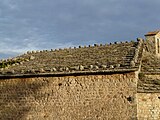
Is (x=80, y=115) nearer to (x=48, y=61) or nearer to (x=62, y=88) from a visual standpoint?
(x=62, y=88)

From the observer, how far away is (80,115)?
1174 cm

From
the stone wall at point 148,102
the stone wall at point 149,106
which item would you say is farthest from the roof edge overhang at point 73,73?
the stone wall at point 149,106

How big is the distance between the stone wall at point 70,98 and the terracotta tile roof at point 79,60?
35 centimetres

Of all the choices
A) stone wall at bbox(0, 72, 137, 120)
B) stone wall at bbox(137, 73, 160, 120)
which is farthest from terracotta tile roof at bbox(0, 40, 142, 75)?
stone wall at bbox(137, 73, 160, 120)

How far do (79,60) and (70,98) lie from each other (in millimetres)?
2164

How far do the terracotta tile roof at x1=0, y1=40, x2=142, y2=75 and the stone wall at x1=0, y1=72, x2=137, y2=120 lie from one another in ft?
1.14

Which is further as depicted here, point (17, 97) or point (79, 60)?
point (79, 60)

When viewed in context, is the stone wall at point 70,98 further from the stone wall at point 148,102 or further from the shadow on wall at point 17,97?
the stone wall at point 148,102

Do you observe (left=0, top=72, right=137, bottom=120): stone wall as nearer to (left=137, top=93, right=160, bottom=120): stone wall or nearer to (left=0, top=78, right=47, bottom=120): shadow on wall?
(left=0, top=78, right=47, bottom=120): shadow on wall

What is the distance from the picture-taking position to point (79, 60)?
1358 centimetres

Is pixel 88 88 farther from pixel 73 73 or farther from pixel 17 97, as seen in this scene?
pixel 17 97

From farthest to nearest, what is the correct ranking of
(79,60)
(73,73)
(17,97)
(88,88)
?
(79,60) → (17,97) → (73,73) → (88,88)

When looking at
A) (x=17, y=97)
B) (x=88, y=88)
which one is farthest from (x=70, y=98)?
(x=17, y=97)

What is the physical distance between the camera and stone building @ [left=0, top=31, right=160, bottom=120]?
11.3m
